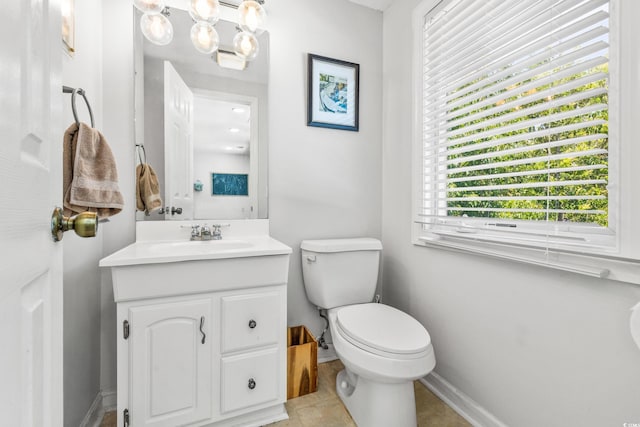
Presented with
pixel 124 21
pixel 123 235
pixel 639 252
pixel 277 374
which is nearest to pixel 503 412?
pixel 639 252

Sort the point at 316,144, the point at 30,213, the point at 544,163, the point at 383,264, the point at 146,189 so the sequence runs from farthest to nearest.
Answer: the point at 383,264 < the point at 316,144 < the point at 146,189 < the point at 544,163 < the point at 30,213

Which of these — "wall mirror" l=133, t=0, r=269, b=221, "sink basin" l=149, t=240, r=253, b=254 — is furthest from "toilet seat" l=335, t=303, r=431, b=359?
"wall mirror" l=133, t=0, r=269, b=221

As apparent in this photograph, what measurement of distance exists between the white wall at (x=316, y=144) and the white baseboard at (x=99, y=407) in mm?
957

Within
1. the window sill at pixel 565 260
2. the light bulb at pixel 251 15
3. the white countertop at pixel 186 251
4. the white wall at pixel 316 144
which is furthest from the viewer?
the white wall at pixel 316 144

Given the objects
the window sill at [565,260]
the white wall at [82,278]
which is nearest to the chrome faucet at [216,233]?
the white wall at [82,278]

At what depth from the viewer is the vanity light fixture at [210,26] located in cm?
146

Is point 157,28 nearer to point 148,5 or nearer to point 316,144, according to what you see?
point 148,5

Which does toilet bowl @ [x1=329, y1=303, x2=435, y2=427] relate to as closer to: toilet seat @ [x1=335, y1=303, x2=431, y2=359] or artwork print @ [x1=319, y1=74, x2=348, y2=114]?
toilet seat @ [x1=335, y1=303, x2=431, y2=359]

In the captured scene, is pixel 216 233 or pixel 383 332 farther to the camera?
pixel 216 233

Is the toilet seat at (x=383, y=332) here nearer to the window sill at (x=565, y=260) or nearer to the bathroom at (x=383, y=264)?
the bathroom at (x=383, y=264)

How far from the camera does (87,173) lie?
3.12 ft

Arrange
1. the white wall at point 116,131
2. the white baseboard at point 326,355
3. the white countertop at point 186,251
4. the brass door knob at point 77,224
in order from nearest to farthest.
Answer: the brass door knob at point 77,224
the white countertop at point 186,251
the white wall at point 116,131
the white baseboard at point 326,355

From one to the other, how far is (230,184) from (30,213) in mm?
1249

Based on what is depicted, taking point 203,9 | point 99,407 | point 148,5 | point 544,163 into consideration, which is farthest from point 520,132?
point 99,407
